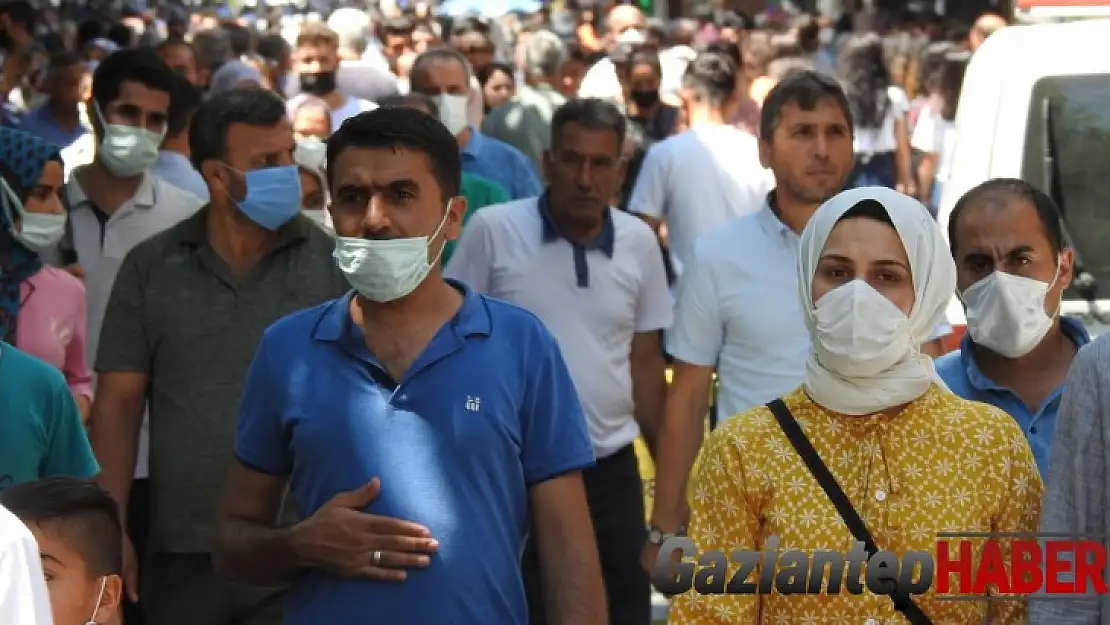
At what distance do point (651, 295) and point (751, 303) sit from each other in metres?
1.31

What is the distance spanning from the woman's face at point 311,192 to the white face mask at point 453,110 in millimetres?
1278

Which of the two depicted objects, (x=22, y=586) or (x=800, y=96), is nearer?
(x=22, y=586)

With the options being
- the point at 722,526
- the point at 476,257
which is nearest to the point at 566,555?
the point at 722,526

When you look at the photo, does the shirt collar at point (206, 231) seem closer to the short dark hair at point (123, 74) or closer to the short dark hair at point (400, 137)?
the short dark hair at point (400, 137)

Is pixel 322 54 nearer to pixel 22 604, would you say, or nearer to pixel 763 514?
pixel 763 514

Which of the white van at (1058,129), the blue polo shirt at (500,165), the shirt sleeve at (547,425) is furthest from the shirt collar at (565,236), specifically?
the shirt sleeve at (547,425)

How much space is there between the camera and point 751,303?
6.20 metres

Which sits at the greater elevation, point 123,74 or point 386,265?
point 386,265

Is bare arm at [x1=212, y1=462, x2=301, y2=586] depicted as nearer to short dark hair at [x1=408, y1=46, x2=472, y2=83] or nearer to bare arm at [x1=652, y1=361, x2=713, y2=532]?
bare arm at [x1=652, y1=361, x2=713, y2=532]

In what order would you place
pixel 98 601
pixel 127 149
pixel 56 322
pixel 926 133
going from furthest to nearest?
pixel 926 133 → pixel 127 149 → pixel 56 322 → pixel 98 601

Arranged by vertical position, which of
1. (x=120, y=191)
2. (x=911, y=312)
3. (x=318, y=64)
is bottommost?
(x=318, y=64)

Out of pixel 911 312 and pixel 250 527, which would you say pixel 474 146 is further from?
pixel 911 312

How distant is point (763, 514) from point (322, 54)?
965cm

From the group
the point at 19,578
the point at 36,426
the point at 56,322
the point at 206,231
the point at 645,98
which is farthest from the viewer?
the point at 645,98
